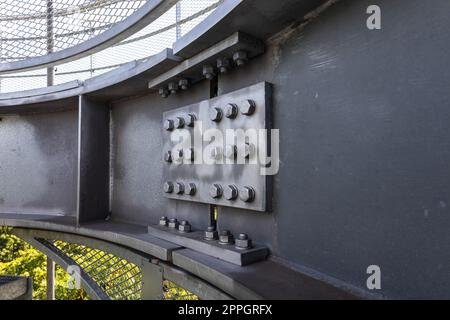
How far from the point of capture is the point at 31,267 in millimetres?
11445

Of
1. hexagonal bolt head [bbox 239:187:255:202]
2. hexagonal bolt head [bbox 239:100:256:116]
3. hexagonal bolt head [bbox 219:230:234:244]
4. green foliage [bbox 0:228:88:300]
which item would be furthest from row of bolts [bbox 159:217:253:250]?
green foliage [bbox 0:228:88:300]

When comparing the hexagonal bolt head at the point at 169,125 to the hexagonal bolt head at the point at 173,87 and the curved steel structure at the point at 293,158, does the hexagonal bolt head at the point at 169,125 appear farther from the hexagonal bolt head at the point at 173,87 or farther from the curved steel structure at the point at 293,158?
the hexagonal bolt head at the point at 173,87

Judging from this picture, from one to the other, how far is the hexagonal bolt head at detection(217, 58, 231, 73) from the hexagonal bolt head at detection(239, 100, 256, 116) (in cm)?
29

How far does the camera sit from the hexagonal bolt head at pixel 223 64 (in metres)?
1.65

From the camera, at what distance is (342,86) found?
1182mm

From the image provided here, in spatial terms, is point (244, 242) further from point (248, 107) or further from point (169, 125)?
point (169, 125)

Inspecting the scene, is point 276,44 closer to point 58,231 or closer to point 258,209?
point 258,209

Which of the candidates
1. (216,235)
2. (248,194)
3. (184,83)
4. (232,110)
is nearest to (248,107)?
(232,110)

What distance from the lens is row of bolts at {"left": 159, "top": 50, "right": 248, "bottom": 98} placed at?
1.54 meters

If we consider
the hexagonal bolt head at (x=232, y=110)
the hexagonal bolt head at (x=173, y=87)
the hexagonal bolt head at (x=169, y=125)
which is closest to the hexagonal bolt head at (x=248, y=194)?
the hexagonal bolt head at (x=232, y=110)

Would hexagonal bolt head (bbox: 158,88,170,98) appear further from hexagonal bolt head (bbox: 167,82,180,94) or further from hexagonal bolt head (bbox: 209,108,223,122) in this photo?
hexagonal bolt head (bbox: 209,108,223,122)

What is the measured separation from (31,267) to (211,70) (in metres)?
13.4

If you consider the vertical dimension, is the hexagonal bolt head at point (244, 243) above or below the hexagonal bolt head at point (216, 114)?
below

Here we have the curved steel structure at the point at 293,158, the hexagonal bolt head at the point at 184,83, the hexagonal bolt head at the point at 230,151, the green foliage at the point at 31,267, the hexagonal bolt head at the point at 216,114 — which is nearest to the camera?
the curved steel structure at the point at 293,158
